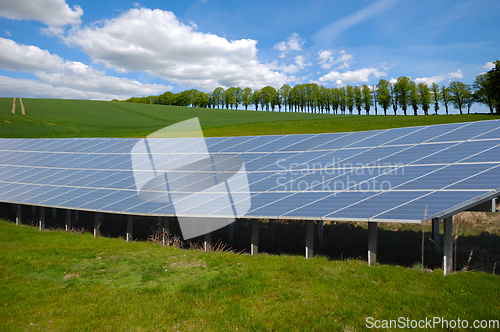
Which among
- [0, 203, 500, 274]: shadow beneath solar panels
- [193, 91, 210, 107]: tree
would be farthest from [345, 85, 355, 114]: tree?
[0, 203, 500, 274]: shadow beneath solar panels

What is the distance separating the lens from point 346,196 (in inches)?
565

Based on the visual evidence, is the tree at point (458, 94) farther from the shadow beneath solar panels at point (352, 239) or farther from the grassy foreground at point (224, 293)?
the grassy foreground at point (224, 293)

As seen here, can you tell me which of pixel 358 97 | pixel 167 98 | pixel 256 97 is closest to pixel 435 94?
pixel 358 97

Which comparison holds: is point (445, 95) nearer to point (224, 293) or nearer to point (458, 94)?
point (458, 94)

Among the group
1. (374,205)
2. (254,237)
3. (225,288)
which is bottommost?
(225,288)

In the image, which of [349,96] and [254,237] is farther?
[349,96]

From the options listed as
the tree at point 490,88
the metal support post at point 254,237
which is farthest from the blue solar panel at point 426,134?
the tree at point 490,88

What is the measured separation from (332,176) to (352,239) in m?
5.05

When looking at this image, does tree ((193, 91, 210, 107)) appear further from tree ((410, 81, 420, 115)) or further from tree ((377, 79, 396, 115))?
tree ((410, 81, 420, 115))

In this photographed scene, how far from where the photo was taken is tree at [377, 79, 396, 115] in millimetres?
106312

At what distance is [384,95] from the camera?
106 m

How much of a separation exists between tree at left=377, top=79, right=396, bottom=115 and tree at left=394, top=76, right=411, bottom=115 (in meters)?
3.44

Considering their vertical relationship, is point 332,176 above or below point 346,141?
below

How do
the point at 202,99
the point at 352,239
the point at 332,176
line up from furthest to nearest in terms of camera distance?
1. the point at 202,99
2. the point at 352,239
3. the point at 332,176
